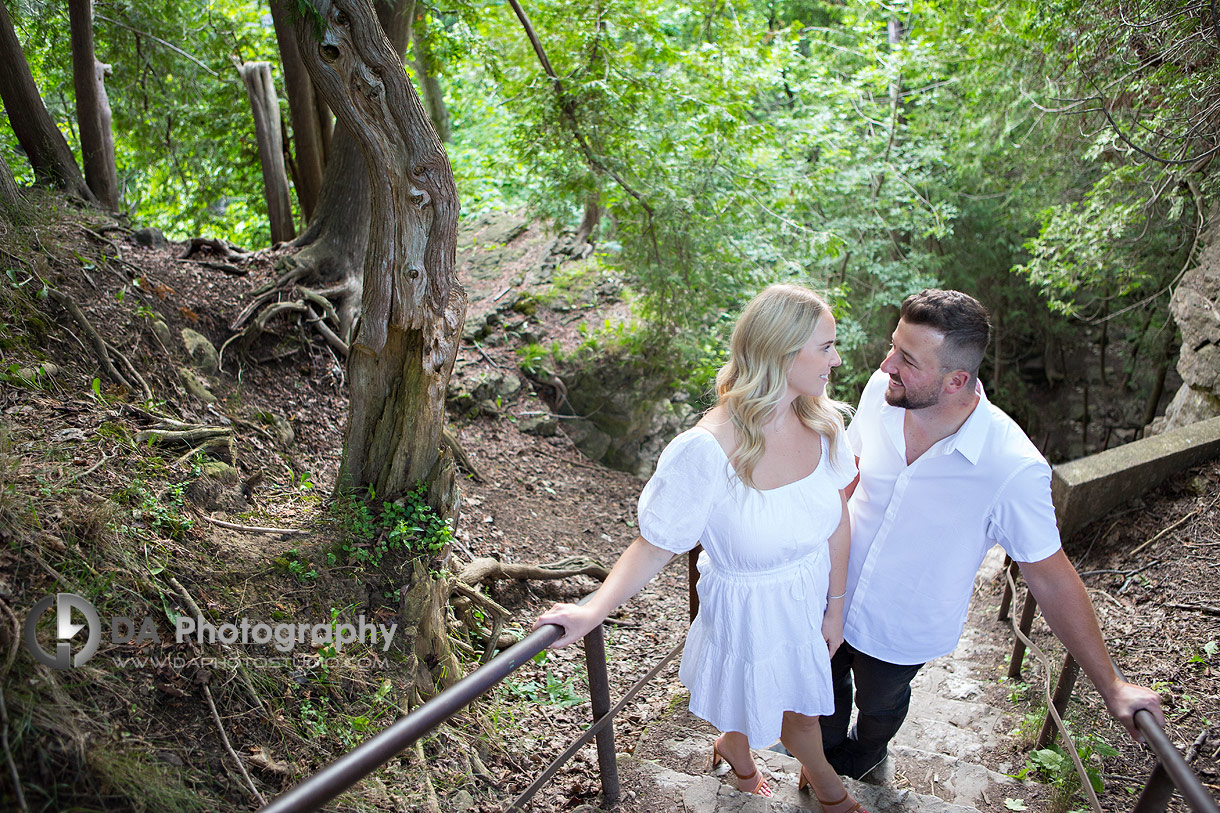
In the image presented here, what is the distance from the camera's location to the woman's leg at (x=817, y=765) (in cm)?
252

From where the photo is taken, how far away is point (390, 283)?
134 inches

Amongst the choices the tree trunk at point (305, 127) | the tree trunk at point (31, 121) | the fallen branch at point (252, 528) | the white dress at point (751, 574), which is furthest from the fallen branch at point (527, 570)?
the tree trunk at point (31, 121)

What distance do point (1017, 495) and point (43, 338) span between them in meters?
4.05

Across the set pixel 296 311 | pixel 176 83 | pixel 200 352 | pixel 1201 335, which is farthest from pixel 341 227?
pixel 1201 335

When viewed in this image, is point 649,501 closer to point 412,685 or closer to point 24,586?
point 412,685

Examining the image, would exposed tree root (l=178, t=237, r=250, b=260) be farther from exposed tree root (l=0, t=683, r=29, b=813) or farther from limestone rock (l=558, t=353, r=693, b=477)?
exposed tree root (l=0, t=683, r=29, b=813)

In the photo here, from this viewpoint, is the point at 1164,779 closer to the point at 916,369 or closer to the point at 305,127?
the point at 916,369

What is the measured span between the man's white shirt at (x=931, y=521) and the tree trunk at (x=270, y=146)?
605 cm

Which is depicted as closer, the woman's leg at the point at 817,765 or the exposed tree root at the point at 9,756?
the exposed tree root at the point at 9,756

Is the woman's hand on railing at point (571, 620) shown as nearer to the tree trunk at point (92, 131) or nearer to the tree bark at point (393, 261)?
the tree bark at point (393, 261)

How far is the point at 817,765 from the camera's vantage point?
2545mm

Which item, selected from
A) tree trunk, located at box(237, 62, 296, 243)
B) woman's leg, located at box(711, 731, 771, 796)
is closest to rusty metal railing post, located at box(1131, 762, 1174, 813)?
woman's leg, located at box(711, 731, 771, 796)

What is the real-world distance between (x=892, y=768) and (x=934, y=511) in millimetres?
1269

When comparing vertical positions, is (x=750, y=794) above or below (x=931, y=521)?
below
